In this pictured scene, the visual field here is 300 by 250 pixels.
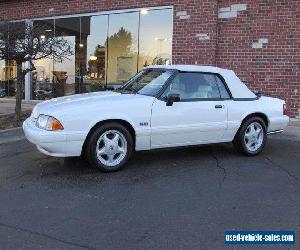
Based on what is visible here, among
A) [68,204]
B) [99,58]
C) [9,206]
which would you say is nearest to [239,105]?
[68,204]

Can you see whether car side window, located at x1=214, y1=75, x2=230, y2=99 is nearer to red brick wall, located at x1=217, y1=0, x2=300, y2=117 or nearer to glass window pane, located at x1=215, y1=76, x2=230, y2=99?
glass window pane, located at x1=215, y1=76, x2=230, y2=99

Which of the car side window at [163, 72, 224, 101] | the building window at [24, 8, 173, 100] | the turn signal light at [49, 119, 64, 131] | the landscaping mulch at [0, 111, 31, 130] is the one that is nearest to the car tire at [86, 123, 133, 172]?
the turn signal light at [49, 119, 64, 131]

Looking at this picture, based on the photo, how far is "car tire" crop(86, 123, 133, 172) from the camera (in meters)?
6.27

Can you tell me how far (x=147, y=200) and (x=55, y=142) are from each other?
Answer: 1.57 metres

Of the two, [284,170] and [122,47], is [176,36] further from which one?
[284,170]

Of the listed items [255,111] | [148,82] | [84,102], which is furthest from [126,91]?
[255,111]

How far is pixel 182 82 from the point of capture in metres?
7.07

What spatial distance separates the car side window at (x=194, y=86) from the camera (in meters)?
6.98

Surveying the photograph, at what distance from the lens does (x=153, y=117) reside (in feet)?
21.6

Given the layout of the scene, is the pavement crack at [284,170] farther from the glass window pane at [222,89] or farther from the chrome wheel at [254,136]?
the glass window pane at [222,89]

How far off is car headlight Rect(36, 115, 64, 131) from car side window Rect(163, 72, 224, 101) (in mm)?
1654

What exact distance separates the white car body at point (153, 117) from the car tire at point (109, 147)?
0.12 meters

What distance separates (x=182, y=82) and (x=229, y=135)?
117cm

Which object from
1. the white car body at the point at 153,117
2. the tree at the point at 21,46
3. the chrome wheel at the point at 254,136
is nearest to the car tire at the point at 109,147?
the white car body at the point at 153,117
